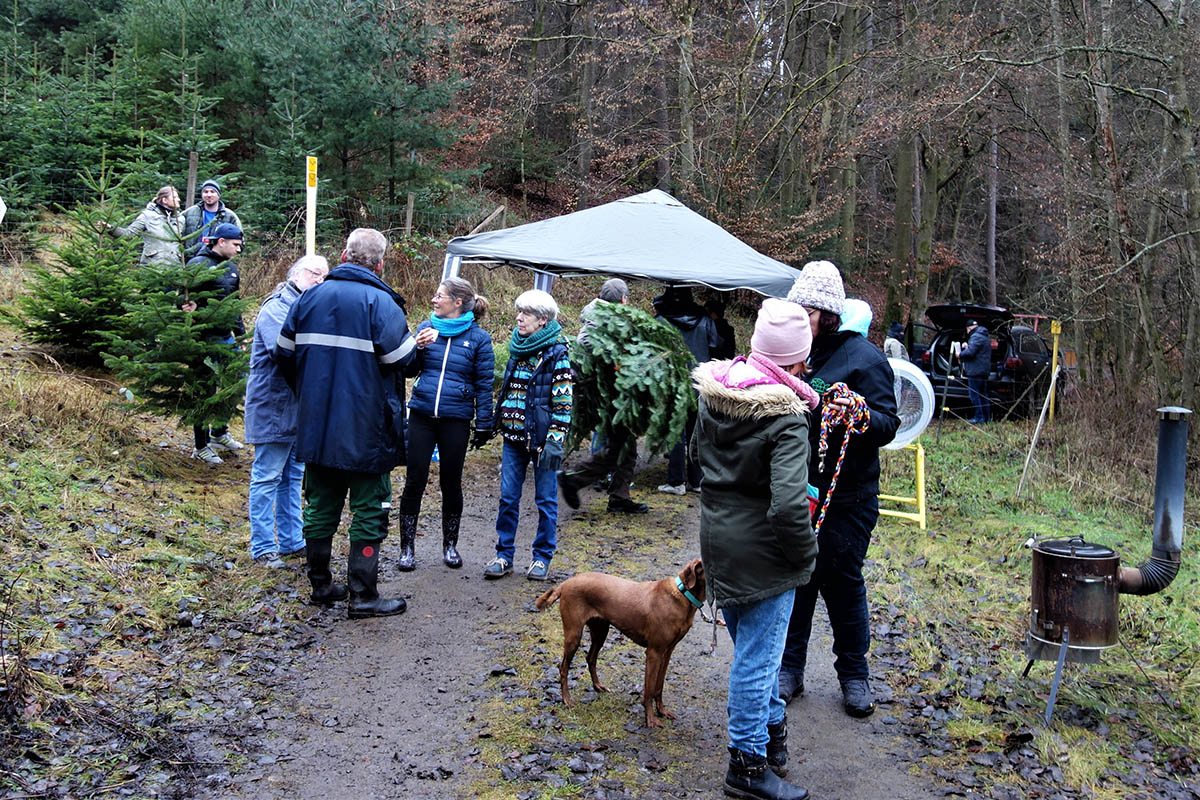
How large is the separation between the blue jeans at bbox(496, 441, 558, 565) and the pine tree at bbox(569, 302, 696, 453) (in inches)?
71.0

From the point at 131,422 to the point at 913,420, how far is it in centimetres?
690

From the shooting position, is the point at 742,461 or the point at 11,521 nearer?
the point at 742,461

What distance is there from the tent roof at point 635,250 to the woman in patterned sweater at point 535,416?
366 cm

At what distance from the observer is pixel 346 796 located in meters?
3.71

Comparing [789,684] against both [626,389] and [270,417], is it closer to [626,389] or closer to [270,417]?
[270,417]

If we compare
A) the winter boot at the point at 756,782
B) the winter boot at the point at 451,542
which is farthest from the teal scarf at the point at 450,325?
the winter boot at the point at 756,782

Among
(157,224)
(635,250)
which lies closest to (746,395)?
(635,250)

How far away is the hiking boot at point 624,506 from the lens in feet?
28.5

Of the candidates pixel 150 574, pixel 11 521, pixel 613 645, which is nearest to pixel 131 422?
pixel 11 521

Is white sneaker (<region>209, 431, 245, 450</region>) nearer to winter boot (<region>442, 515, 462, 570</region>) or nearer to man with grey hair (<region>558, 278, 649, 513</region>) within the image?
man with grey hair (<region>558, 278, 649, 513</region>)

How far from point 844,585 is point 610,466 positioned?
14.0 feet

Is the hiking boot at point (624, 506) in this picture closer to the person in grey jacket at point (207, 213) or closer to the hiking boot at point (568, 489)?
the hiking boot at point (568, 489)

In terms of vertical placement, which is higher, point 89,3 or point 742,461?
point 89,3

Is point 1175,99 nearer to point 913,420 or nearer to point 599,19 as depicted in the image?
point 913,420
